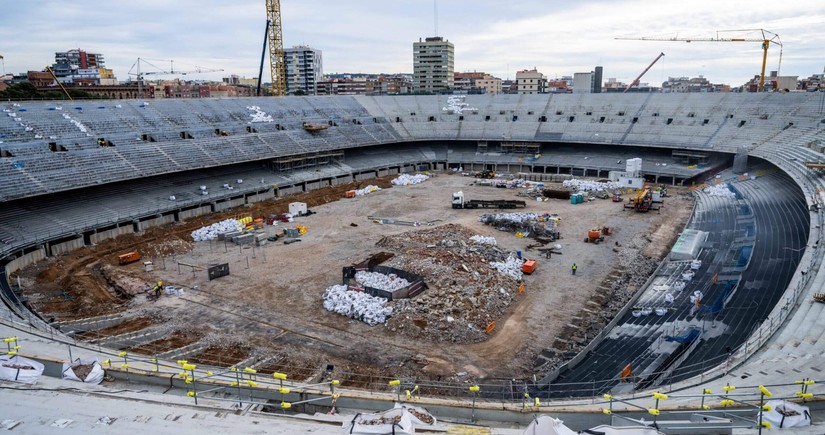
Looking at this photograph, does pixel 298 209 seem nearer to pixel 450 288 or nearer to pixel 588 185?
pixel 450 288

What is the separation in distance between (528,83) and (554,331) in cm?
10390

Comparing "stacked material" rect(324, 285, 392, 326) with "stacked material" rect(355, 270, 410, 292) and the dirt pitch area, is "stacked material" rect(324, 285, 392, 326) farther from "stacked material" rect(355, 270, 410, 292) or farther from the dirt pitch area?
"stacked material" rect(355, 270, 410, 292)

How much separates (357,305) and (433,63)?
4537 inches

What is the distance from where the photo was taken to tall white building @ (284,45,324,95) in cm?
13750

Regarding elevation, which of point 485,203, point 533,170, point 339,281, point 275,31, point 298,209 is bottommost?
point 339,281

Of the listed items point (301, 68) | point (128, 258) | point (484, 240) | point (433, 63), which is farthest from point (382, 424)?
point (301, 68)

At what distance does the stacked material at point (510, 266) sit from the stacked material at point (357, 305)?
19.0 feet

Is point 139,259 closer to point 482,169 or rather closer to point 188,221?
point 188,221

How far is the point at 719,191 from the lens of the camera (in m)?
35.4

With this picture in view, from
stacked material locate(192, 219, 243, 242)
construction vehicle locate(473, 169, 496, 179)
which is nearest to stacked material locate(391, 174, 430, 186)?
construction vehicle locate(473, 169, 496, 179)

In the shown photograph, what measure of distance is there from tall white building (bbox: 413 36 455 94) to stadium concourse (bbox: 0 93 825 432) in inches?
2646

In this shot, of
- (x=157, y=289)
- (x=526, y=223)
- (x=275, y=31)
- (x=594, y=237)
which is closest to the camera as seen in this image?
(x=157, y=289)

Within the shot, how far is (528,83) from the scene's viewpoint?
372 feet

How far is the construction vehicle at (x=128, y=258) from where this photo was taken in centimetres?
2531
